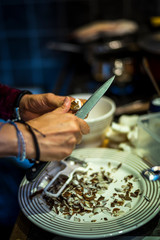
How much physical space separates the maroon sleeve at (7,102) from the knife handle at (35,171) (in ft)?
1.16

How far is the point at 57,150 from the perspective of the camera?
72 centimetres

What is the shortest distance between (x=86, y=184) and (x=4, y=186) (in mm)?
420

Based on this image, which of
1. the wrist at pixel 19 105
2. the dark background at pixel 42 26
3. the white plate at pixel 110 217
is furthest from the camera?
the dark background at pixel 42 26

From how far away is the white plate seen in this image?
26.2 inches

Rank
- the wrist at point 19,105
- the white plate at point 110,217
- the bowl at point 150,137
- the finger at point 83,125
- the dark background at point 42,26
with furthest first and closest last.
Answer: the dark background at point 42,26, the wrist at point 19,105, the bowl at point 150,137, the finger at point 83,125, the white plate at point 110,217

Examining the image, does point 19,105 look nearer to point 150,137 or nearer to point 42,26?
point 150,137

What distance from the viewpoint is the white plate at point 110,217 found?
67 centimetres

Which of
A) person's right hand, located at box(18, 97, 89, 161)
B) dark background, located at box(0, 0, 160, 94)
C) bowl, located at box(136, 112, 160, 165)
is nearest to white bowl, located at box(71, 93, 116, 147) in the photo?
bowl, located at box(136, 112, 160, 165)

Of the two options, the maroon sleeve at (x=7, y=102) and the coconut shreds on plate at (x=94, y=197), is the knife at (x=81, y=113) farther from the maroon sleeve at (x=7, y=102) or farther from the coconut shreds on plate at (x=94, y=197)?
the maroon sleeve at (x=7, y=102)

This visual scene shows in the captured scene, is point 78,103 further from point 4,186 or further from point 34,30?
point 34,30

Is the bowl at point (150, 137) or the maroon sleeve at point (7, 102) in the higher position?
the maroon sleeve at point (7, 102)

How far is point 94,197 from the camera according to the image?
0.81 m

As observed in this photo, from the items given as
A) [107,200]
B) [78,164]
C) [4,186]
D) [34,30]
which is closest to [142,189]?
[107,200]

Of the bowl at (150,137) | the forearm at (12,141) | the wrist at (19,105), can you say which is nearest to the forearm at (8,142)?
the forearm at (12,141)
